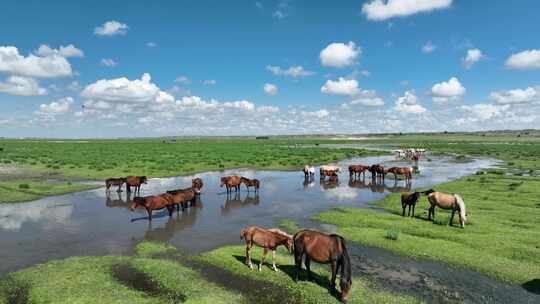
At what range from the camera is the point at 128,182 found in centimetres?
2552

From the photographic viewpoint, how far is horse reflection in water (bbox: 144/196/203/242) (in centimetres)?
1525

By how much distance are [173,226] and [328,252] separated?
9851 mm

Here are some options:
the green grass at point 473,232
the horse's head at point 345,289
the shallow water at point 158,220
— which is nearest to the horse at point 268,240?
the horse's head at point 345,289

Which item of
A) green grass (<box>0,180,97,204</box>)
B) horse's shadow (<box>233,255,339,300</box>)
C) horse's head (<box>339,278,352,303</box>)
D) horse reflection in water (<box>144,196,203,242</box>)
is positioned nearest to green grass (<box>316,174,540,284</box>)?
horse's shadow (<box>233,255,339,300</box>)

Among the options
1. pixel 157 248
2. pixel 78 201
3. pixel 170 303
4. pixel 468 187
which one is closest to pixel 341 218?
pixel 157 248

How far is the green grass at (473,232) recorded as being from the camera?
11766 mm

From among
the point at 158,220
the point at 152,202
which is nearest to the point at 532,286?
the point at 158,220

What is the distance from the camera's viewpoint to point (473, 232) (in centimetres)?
1504

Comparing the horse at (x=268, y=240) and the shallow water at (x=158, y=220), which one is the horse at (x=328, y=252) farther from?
the shallow water at (x=158, y=220)

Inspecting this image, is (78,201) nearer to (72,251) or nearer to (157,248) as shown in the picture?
(72,251)

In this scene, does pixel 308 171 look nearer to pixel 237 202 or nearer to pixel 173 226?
pixel 237 202

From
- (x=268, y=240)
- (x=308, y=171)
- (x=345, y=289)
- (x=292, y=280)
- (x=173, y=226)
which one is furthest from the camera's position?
(x=308, y=171)

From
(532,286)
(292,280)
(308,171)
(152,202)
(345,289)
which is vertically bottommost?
(532,286)

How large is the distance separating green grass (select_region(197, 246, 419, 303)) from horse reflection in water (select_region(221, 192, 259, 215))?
303 inches
